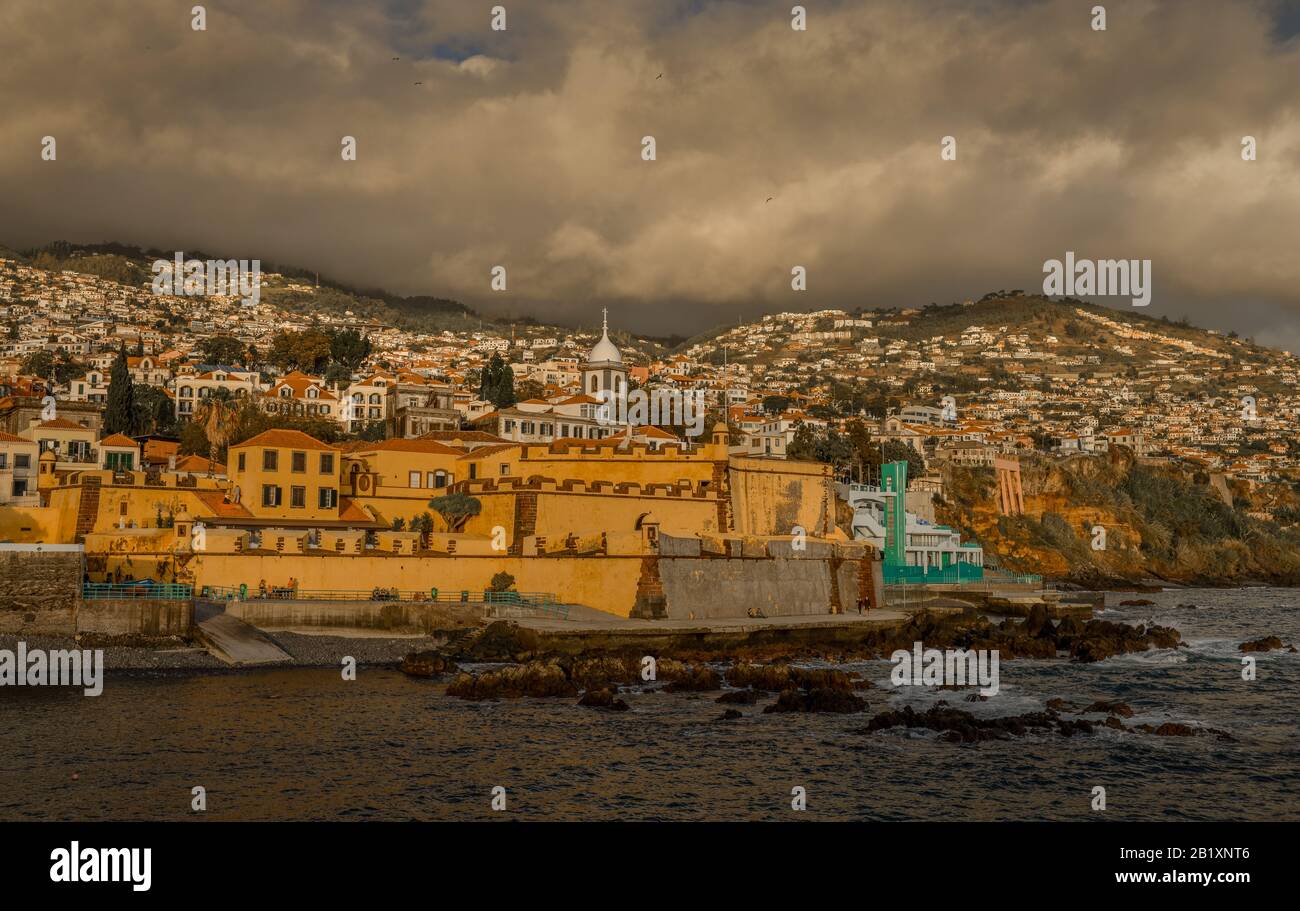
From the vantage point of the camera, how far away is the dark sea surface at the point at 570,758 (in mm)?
21688

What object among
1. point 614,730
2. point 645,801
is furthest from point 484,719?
point 645,801

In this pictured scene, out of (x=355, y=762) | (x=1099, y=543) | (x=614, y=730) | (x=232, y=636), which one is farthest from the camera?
(x=1099, y=543)

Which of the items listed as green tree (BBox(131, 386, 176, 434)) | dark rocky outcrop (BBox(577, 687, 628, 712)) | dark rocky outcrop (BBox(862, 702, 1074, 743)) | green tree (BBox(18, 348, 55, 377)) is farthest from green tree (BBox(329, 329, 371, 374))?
dark rocky outcrop (BBox(862, 702, 1074, 743))

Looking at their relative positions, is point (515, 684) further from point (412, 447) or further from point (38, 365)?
point (38, 365)

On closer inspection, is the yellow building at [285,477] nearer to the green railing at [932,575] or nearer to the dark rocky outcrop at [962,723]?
the dark rocky outcrop at [962,723]

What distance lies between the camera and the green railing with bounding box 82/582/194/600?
127 ft

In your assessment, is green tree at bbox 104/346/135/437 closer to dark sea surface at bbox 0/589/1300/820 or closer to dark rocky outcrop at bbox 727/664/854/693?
dark sea surface at bbox 0/589/1300/820

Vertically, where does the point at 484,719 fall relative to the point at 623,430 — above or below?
below

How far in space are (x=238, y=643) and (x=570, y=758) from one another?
16730 mm

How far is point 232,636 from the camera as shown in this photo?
38.3 meters

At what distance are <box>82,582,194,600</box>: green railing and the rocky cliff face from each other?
6837cm

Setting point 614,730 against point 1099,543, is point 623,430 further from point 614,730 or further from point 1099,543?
point 614,730
